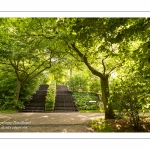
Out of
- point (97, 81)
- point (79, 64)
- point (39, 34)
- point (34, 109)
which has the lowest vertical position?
point (34, 109)

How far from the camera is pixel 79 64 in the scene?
1055cm

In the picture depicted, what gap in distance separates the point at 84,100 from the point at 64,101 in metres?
1.60

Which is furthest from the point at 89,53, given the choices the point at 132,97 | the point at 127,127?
the point at 127,127

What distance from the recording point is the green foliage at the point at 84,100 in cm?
1205

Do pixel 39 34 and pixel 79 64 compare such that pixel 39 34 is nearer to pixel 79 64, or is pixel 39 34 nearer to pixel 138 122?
pixel 79 64

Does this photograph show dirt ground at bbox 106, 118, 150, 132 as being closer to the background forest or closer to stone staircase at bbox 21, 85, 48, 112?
the background forest

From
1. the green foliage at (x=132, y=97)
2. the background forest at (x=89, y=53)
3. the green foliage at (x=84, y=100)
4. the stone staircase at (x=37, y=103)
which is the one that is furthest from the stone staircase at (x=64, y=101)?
the green foliage at (x=132, y=97)

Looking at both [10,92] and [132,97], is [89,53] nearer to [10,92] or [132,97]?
[132,97]

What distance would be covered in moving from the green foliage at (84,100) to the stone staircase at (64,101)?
1.29ft

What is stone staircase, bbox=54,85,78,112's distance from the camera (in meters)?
11.3

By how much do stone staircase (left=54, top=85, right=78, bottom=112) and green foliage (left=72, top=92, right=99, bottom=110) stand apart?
0.39 m

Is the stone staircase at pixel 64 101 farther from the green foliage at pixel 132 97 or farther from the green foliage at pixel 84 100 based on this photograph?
the green foliage at pixel 132 97
